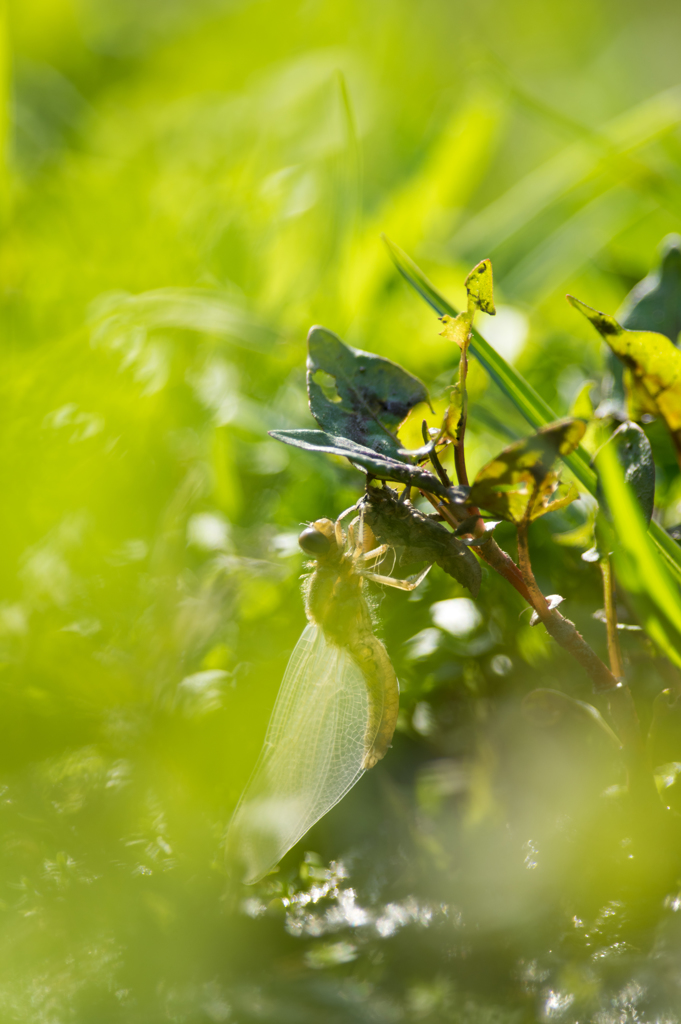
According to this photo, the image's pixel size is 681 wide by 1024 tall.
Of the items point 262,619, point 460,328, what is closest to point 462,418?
point 460,328

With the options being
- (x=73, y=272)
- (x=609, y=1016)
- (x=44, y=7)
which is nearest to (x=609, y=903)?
(x=609, y=1016)

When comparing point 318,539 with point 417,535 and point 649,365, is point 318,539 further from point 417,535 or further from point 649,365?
point 649,365

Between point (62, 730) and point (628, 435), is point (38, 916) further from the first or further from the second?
point (628, 435)

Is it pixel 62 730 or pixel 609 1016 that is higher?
pixel 62 730

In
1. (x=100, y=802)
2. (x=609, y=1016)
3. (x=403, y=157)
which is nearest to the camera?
(x=609, y=1016)

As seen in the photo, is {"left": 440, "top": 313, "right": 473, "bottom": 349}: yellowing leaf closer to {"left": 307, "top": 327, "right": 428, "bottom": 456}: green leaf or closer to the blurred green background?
{"left": 307, "top": 327, "right": 428, "bottom": 456}: green leaf

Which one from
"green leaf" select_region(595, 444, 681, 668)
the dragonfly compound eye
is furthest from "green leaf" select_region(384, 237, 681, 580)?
the dragonfly compound eye
